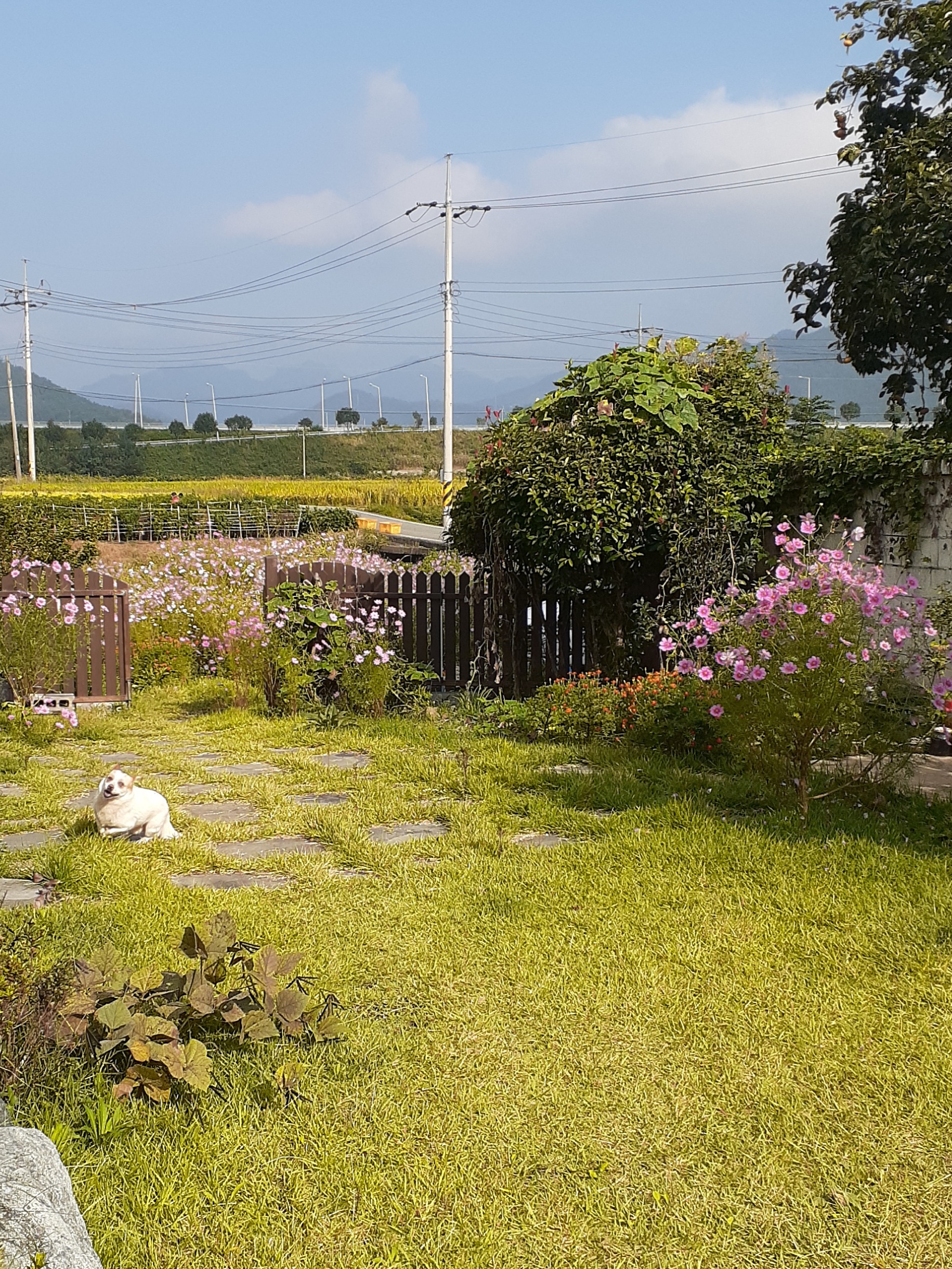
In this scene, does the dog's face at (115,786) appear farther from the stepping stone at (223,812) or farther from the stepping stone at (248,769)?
Result: the stepping stone at (248,769)

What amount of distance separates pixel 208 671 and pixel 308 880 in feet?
20.2

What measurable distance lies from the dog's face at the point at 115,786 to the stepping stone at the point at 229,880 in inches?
20.0

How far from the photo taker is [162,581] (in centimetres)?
1170

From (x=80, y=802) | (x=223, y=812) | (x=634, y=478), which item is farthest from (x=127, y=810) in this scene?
(x=634, y=478)

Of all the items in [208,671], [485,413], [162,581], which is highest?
[485,413]

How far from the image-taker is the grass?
2.37 meters

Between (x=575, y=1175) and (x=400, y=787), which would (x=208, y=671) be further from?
(x=575, y=1175)

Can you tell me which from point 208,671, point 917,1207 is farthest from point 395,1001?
point 208,671

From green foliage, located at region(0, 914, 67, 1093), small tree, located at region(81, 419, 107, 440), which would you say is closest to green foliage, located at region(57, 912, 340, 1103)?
green foliage, located at region(0, 914, 67, 1093)

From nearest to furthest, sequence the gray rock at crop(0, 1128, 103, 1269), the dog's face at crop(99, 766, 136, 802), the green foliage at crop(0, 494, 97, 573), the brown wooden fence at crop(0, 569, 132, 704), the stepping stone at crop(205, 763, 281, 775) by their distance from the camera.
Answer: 1. the gray rock at crop(0, 1128, 103, 1269)
2. the dog's face at crop(99, 766, 136, 802)
3. the stepping stone at crop(205, 763, 281, 775)
4. the brown wooden fence at crop(0, 569, 132, 704)
5. the green foliage at crop(0, 494, 97, 573)

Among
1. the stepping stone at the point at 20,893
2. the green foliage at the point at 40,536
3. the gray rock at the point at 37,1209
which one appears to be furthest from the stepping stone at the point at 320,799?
the green foliage at the point at 40,536

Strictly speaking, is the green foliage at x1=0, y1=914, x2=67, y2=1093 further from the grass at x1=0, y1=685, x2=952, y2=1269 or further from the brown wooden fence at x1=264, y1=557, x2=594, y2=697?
the brown wooden fence at x1=264, y1=557, x2=594, y2=697

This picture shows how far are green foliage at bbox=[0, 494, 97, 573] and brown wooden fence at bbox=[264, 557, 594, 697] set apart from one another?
46.7 ft

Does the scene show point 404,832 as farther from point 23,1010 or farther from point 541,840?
point 23,1010
